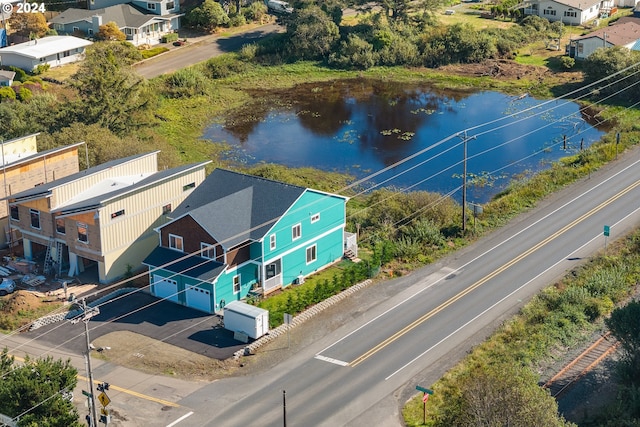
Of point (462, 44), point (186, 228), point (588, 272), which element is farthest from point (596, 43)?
point (186, 228)

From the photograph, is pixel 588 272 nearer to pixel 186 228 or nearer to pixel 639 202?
pixel 639 202

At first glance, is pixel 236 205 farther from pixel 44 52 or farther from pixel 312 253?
pixel 44 52

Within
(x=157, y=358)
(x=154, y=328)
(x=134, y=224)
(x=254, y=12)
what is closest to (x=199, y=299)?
(x=154, y=328)

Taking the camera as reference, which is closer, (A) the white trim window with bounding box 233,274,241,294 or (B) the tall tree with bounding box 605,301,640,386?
(B) the tall tree with bounding box 605,301,640,386

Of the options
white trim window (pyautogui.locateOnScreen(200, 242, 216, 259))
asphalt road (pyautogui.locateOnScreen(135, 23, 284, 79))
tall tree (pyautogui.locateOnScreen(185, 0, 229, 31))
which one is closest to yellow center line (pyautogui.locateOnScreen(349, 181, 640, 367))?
white trim window (pyautogui.locateOnScreen(200, 242, 216, 259))

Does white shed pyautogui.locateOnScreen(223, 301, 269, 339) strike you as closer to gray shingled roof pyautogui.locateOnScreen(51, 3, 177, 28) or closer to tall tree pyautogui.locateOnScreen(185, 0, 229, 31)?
gray shingled roof pyautogui.locateOnScreen(51, 3, 177, 28)

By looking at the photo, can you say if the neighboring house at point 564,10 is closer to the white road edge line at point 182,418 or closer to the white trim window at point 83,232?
the white trim window at point 83,232

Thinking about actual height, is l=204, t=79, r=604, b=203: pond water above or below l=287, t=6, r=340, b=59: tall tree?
below

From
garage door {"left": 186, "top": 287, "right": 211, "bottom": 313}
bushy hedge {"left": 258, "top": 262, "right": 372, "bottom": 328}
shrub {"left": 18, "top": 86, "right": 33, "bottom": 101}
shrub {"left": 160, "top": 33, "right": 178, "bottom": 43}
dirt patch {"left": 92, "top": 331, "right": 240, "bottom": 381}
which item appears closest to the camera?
dirt patch {"left": 92, "top": 331, "right": 240, "bottom": 381}
